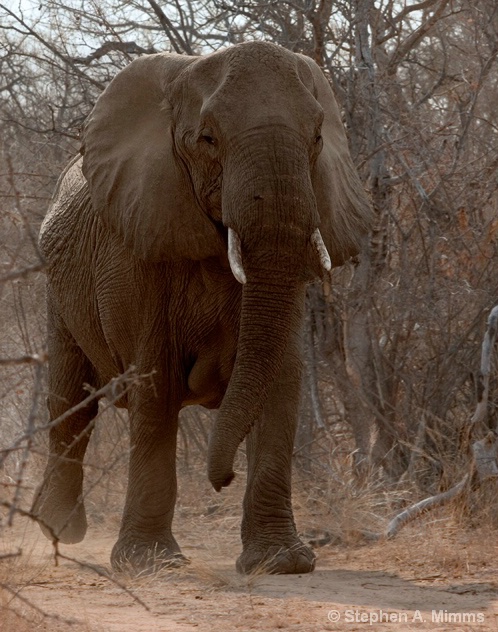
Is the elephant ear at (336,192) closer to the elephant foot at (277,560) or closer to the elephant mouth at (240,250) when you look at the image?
the elephant mouth at (240,250)

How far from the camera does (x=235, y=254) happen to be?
16.8ft

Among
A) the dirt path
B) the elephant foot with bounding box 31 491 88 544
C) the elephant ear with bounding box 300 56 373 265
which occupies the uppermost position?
the elephant ear with bounding box 300 56 373 265

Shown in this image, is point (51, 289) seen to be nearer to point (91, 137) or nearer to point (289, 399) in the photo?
point (91, 137)

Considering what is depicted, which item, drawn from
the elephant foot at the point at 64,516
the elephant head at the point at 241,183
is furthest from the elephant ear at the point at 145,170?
the elephant foot at the point at 64,516

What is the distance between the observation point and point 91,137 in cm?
632

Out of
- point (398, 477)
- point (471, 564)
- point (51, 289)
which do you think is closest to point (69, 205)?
point (51, 289)

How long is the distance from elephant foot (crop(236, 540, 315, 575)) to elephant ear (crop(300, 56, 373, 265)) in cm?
129

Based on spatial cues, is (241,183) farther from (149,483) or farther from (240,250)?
(149,483)

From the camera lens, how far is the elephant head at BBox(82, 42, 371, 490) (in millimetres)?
5141

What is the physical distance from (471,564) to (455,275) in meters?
2.51

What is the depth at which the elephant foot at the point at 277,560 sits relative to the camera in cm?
562

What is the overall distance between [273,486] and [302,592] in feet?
2.46

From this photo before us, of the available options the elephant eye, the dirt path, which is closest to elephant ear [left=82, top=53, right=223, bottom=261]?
the elephant eye

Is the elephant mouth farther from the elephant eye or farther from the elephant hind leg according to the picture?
the elephant hind leg
